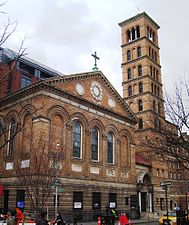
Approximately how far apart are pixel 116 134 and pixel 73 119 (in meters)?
8.12

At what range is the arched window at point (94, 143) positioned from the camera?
35125 millimetres

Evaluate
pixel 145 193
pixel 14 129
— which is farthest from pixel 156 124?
pixel 145 193

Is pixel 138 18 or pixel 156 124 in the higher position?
pixel 138 18

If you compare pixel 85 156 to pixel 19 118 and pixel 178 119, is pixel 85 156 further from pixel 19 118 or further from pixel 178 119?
pixel 178 119

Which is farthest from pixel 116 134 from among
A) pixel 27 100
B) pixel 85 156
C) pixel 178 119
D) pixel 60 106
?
pixel 178 119

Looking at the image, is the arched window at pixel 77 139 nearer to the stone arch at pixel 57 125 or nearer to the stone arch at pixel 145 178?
the stone arch at pixel 57 125

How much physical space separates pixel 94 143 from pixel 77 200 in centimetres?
716

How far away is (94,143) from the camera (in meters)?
35.7

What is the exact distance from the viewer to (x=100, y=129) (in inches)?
1446

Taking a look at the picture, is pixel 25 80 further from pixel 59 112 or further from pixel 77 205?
pixel 77 205

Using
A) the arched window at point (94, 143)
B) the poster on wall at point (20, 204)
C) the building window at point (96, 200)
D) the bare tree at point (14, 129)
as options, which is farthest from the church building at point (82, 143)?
the bare tree at point (14, 129)

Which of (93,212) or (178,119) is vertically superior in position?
(178,119)

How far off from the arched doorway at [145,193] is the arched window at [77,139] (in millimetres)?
12261

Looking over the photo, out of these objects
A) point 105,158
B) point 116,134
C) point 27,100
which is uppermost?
point 27,100
